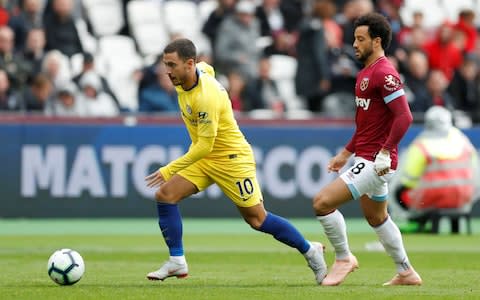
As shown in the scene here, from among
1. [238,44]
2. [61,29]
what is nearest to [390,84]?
[238,44]

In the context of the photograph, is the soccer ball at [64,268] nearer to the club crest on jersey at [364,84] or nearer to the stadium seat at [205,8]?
the club crest on jersey at [364,84]

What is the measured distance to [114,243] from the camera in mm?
17391

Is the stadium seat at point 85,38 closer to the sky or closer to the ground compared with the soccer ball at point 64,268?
closer to the sky

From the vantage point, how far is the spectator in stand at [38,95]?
2134cm

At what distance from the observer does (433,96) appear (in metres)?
23.4

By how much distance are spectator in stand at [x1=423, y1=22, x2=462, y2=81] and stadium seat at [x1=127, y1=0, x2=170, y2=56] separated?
17.0 feet

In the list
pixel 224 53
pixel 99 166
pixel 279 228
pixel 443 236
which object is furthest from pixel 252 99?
pixel 279 228

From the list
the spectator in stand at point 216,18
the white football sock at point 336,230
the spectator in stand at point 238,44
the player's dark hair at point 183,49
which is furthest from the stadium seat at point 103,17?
the white football sock at point 336,230

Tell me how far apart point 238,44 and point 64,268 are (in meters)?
12.7

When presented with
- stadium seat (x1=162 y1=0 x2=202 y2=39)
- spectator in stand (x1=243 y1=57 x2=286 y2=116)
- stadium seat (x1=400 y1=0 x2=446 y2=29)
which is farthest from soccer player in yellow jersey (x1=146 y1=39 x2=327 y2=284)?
stadium seat (x1=400 y1=0 x2=446 y2=29)

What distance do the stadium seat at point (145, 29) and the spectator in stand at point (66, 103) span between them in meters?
2.82

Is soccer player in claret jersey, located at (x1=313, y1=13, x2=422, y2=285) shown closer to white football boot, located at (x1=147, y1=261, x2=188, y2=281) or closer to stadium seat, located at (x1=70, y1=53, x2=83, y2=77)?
white football boot, located at (x1=147, y1=261, x2=188, y2=281)

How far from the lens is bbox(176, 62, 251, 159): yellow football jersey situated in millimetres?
11094

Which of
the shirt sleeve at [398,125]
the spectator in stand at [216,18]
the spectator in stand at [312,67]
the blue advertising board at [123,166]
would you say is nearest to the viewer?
the shirt sleeve at [398,125]
